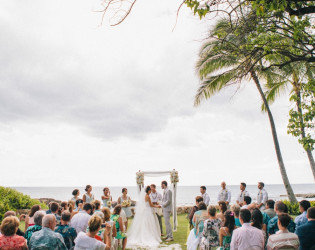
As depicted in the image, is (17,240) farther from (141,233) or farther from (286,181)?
(286,181)

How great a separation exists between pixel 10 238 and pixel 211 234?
3660 mm

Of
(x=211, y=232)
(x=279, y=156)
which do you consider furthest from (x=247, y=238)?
(x=279, y=156)

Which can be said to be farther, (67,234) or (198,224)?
(198,224)

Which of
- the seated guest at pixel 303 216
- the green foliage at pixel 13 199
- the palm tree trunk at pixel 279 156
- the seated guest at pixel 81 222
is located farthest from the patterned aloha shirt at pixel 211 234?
the palm tree trunk at pixel 279 156

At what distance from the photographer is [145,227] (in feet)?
33.9

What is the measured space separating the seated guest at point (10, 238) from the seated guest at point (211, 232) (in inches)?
132

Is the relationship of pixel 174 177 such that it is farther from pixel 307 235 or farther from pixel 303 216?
pixel 307 235

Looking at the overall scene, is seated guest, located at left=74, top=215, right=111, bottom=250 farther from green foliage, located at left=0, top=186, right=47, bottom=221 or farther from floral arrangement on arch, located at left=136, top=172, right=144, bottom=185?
green foliage, located at left=0, top=186, right=47, bottom=221

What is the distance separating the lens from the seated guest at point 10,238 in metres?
3.92

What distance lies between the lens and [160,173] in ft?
41.9

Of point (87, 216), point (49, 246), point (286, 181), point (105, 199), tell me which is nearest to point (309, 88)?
point (87, 216)

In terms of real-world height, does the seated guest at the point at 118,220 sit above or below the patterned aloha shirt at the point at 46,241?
below

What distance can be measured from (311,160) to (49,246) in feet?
46.6

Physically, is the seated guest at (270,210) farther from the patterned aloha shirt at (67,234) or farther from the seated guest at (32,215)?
the seated guest at (32,215)
